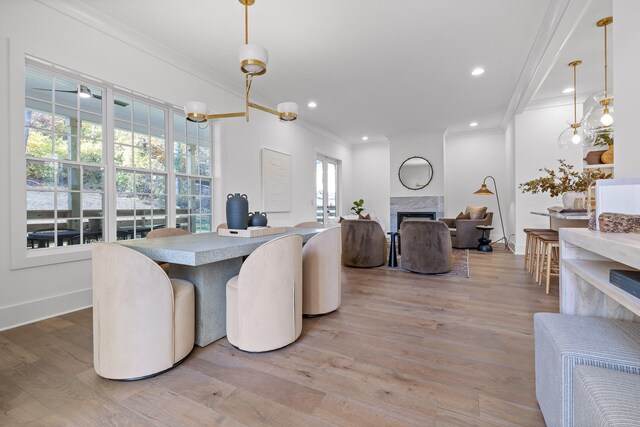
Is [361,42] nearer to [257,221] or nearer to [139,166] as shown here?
[257,221]

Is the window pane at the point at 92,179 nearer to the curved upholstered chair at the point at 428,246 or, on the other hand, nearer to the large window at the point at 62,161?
the large window at the point at 62,161

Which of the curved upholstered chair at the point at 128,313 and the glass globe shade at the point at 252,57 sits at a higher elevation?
the glass globe shade at the point at 252,57

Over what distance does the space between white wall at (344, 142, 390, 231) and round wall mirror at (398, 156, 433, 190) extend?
103cm

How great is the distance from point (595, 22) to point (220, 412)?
4536 mm

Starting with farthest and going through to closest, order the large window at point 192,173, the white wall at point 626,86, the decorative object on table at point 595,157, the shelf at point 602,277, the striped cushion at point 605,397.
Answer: the decorative object on table at point 595,157
the large window at point 192,173
the white wall at point 626,86
the shelf at point 602,277
the striped cushion at point 605,397

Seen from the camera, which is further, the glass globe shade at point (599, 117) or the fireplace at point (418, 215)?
the fireplace at point (418, 215)

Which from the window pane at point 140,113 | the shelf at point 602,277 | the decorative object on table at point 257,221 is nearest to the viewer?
the shelf at point 602,277

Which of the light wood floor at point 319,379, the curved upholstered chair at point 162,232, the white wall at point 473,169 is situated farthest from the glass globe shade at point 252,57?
the white wall at point 473,169

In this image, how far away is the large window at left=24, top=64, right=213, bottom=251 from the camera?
263 centimetres

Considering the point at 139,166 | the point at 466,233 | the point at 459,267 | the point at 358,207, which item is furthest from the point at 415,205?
the point at 139,166

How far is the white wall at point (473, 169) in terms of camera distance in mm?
7281

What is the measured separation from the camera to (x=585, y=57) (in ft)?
11.9

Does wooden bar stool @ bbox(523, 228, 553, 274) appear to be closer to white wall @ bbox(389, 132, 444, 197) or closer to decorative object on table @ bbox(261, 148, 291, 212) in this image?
white wall @ bbox(389, 132, 444, 197)

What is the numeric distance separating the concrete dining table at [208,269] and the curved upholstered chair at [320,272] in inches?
21.7
